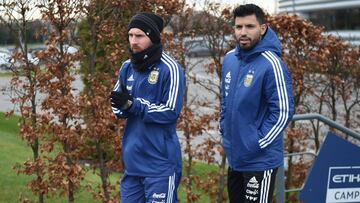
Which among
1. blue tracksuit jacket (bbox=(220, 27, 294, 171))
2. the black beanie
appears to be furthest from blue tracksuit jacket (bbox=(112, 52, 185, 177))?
blue tracksuit jacket (bbox=(220, 27, 294, 171))

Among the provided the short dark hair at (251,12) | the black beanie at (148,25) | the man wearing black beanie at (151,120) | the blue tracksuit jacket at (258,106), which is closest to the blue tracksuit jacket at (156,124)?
the man wearing black beanie at (151,120)

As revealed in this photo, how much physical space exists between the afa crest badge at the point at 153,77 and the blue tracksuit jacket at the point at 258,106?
530 millimetres

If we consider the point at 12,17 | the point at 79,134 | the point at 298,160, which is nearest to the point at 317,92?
the point at 298,160

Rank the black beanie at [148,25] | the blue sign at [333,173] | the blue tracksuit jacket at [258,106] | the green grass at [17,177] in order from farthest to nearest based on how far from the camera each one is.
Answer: the green grass at [17,177]
the blue sign at [333,173]
the black beanie at [148,25]
the blue tracksuit jacket at [258,106]

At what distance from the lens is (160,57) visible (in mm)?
4141

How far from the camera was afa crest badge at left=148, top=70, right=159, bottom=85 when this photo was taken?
4109 mm

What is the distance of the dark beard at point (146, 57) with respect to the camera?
408 cm

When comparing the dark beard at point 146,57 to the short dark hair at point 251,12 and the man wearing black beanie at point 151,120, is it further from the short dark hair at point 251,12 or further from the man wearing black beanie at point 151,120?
the short dark hair at point 251,12

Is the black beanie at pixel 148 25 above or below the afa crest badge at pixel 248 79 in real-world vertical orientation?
above

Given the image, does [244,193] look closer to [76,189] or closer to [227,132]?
[227,132]

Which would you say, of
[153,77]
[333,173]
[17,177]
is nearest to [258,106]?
[153,77]

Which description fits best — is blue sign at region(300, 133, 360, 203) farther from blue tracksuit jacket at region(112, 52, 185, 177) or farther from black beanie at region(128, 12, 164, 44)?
black beanie at region(128, 12, 164, 44)

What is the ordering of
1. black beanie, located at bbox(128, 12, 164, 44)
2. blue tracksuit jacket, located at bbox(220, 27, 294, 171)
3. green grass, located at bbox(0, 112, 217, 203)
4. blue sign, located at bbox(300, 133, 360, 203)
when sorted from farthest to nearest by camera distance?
1. green grass, located at bbox(0, 112, 217, 203)
2. blue sign, located at bbox(300, 133, 360, 203)
3. black beanie, located at bbox(128, 12, 164, 44)
4. blue tracksuit jacket, located at bbox(220, 27, 294, 171)

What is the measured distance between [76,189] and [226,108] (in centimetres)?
226
